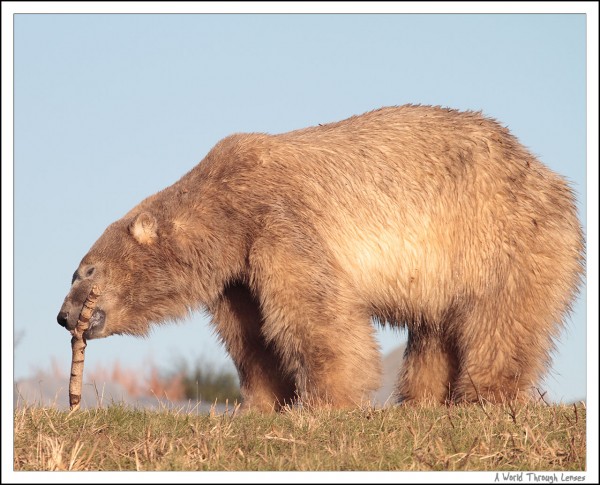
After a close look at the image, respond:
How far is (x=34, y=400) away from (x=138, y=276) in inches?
69.9

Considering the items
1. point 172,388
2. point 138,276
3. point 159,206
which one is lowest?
point 172,388

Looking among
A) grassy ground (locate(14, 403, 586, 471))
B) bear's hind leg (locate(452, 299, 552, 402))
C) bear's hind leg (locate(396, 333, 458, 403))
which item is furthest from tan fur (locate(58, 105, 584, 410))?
grassy ground (locate(14, 403, 586, 471))

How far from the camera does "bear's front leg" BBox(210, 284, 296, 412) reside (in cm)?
1034

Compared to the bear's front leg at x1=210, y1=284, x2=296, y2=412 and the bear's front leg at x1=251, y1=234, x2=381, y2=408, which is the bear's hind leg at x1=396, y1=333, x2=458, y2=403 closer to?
the bear's front leg at x1=210, y1=284, x2=296, y2=412

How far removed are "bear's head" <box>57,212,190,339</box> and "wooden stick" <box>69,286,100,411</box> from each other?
0.05 metres

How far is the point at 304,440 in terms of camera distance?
730 cm

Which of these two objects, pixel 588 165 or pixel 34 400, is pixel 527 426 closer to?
pixel 588 165

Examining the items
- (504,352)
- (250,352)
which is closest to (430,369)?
(504,352)

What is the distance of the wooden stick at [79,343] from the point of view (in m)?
9.32

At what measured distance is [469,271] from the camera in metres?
10.1

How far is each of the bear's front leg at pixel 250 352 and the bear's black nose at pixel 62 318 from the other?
1.52 meters

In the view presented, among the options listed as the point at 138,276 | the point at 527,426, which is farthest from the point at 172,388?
→ the point at 527,426

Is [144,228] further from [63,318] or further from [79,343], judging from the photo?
[79,343]

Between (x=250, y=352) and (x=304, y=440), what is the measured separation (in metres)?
3.15
